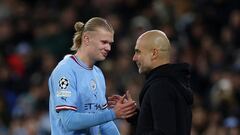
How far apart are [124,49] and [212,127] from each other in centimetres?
294

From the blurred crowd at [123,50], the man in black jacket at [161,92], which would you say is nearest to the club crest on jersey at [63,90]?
the man in black jacket at [161,92]

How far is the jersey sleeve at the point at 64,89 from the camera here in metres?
6.45

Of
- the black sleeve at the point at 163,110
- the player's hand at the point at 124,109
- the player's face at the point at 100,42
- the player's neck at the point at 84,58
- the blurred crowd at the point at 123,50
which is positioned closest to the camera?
the black sleeve at the point at 163,110

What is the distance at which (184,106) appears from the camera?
20.4 ft

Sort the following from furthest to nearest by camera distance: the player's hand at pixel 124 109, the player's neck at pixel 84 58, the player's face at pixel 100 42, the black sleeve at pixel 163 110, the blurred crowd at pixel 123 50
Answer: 1. the blurred crowd at pixel 123 50
2. the player's neck at pixel 84 58
3. the player's face at pixel 100 42
4. the player's hand at pixel 124 109
5. the black sleeve at pixel 163 110

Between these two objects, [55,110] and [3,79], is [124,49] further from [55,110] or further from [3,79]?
[55,110]

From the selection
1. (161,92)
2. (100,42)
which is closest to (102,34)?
(100,42)

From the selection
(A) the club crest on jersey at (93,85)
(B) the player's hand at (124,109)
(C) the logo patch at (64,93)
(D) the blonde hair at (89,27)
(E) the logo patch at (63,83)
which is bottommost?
(B) the player's hand at (124,109)

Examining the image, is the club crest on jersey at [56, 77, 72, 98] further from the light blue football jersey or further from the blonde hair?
the blonde hair

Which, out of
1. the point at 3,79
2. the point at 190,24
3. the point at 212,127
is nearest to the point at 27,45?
the point at 3,79

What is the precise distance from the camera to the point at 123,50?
13.0 m

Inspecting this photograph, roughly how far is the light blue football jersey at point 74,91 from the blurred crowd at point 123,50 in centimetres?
387

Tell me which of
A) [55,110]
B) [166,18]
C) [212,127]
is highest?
[166,18]

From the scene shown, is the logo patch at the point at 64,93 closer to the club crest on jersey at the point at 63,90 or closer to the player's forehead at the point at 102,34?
the club crest on jersey at the point at 63,90
